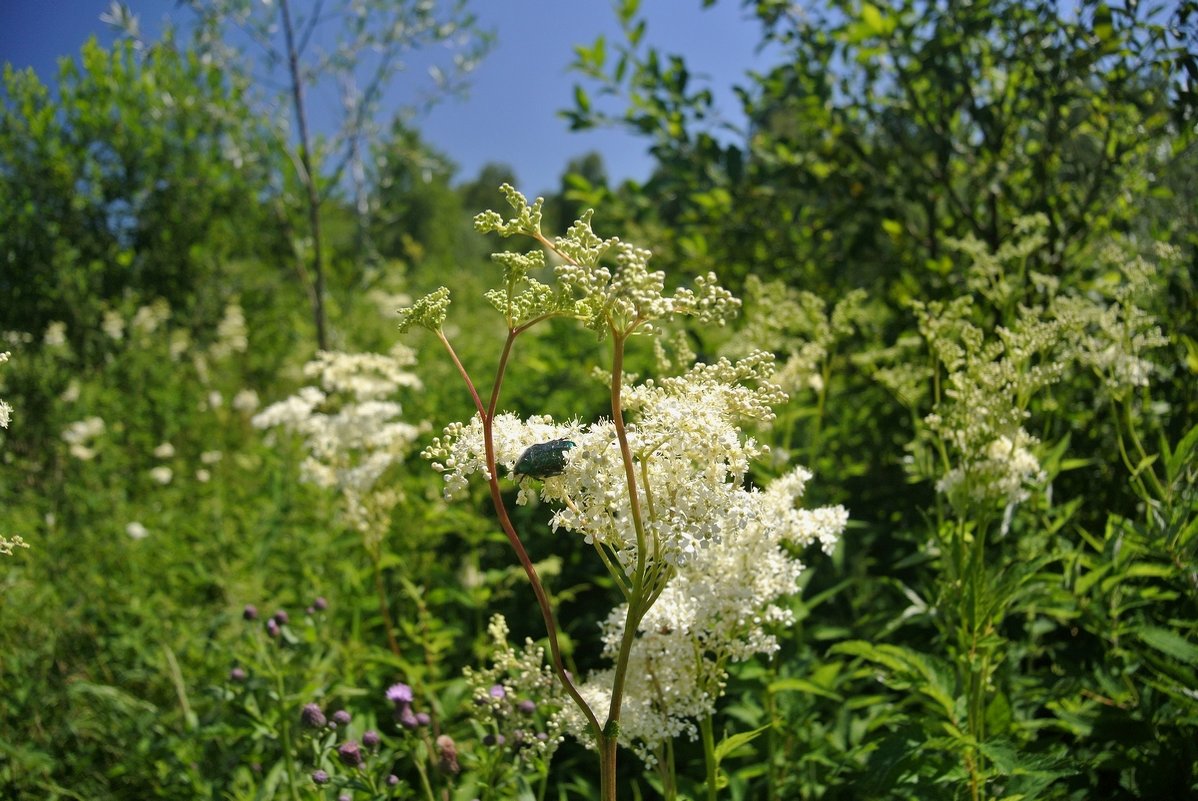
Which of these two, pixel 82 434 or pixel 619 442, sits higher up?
pixel 82 434

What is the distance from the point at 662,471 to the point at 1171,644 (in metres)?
1.52

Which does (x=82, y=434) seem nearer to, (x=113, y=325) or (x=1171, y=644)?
(x=113, y=325)

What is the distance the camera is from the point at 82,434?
20.3 feet

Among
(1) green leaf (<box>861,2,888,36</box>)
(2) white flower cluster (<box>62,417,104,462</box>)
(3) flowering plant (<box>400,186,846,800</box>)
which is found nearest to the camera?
(3) flowering plant (<box>400,186,846,800</box>)

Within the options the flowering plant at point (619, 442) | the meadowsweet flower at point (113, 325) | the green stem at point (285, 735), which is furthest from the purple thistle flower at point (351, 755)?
the meadowsweet flower at point (113, 325)

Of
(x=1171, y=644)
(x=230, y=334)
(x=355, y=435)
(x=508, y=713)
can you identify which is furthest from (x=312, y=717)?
(x=230, y=334)

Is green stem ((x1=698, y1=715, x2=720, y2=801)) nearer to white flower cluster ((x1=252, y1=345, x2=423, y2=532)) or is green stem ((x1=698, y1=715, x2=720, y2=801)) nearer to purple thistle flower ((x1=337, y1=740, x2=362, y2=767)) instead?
purple thistle flower ((x1=337, y1=740, x2=362, y2=767))

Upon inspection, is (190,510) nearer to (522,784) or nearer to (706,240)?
(706,240)

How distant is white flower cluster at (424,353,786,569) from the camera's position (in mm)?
1221

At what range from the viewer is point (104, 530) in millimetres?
4461

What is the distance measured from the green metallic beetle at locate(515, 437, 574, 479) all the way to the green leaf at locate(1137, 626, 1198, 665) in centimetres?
161

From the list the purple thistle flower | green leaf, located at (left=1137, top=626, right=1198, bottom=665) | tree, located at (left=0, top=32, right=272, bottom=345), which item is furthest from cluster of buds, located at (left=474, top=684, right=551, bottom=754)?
tree, located at (left=0, top=32, right=272, bottom=345)

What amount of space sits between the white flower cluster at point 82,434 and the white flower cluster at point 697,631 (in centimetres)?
588

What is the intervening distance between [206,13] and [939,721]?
537cm
